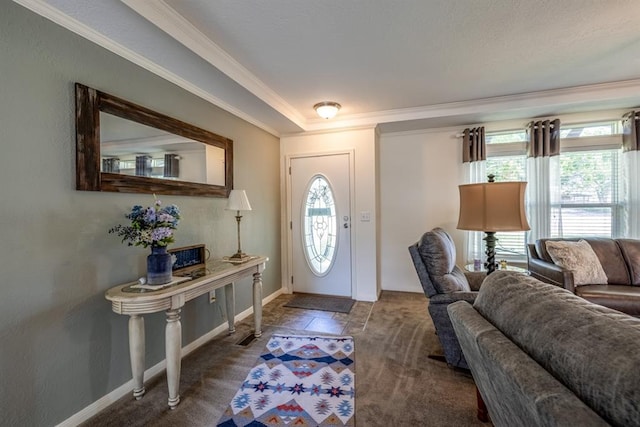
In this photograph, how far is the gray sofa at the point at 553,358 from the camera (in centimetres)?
65

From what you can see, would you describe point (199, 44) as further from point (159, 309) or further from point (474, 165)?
point (474, 165)

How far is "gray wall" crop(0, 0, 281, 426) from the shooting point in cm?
142

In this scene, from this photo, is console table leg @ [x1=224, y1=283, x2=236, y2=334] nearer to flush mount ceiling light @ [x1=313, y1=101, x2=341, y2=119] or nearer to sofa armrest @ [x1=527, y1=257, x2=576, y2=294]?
flush mount ceiling light @ [x1=313, y1=101, x2=341, y2=119]

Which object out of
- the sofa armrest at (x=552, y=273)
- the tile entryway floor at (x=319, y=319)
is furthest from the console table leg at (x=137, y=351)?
the sofa armrest at (x=552, y=273)

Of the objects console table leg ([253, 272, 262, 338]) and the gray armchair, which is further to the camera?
console table leg ([253, 272, 262, 338])

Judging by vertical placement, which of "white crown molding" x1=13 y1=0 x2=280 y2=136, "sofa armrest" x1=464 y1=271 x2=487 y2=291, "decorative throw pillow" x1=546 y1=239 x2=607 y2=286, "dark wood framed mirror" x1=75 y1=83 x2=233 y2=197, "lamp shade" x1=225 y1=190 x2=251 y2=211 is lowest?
"sofa armrest" x1=464 y1=271 x2=487 y2=291

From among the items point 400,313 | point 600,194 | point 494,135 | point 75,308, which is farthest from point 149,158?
point 600,194

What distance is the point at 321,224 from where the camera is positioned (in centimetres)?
402

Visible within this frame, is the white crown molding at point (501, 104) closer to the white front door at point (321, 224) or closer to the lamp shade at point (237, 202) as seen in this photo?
the white front door at point (321, 224)

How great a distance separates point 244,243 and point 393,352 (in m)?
1.93

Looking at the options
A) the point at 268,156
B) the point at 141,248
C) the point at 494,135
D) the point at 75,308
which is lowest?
the point at 75,308

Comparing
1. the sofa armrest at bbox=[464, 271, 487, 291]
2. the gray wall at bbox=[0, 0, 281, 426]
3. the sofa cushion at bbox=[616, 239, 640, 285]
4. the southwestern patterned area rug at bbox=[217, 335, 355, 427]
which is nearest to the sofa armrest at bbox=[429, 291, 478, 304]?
the sofa armrest at bbox=[464, 271, 487, 291]

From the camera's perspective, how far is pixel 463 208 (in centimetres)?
239

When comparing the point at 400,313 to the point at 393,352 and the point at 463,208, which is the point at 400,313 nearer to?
the point at 393,352
